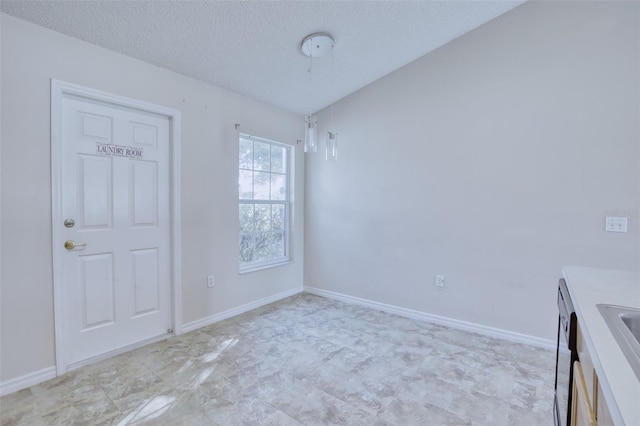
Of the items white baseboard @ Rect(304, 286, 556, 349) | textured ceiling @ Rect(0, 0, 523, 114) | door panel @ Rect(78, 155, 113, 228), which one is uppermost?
textured ceiling @ Rect(0, 0, 523, 114)

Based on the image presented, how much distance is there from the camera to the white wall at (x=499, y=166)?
2408 millimetres

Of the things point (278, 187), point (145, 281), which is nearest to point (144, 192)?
point (145, 281)

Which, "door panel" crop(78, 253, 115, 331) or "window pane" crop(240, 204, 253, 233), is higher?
"window pane" crop(240, 204, 253, 233)

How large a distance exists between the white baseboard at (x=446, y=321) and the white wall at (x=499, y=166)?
59 mm

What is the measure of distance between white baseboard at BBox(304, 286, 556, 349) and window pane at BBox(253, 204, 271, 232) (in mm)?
1084

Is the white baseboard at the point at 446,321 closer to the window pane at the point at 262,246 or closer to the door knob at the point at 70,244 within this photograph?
the window pane at the point at 262,246

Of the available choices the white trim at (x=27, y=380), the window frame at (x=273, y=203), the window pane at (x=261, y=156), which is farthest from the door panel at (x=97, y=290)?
the window pane at (x=261, y=156)

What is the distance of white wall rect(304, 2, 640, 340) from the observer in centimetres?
241

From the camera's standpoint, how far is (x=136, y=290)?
2.60 metres

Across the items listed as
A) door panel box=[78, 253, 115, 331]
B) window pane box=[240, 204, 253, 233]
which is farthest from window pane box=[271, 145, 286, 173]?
door panel box=[78, 253, 115, 331]

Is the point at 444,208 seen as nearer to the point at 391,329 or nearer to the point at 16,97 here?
the point at 391,329

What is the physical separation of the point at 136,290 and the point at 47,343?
0.63m

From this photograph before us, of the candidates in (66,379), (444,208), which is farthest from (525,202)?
(66,379)

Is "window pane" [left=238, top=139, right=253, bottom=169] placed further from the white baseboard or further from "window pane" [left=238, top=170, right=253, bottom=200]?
the white baseboard
